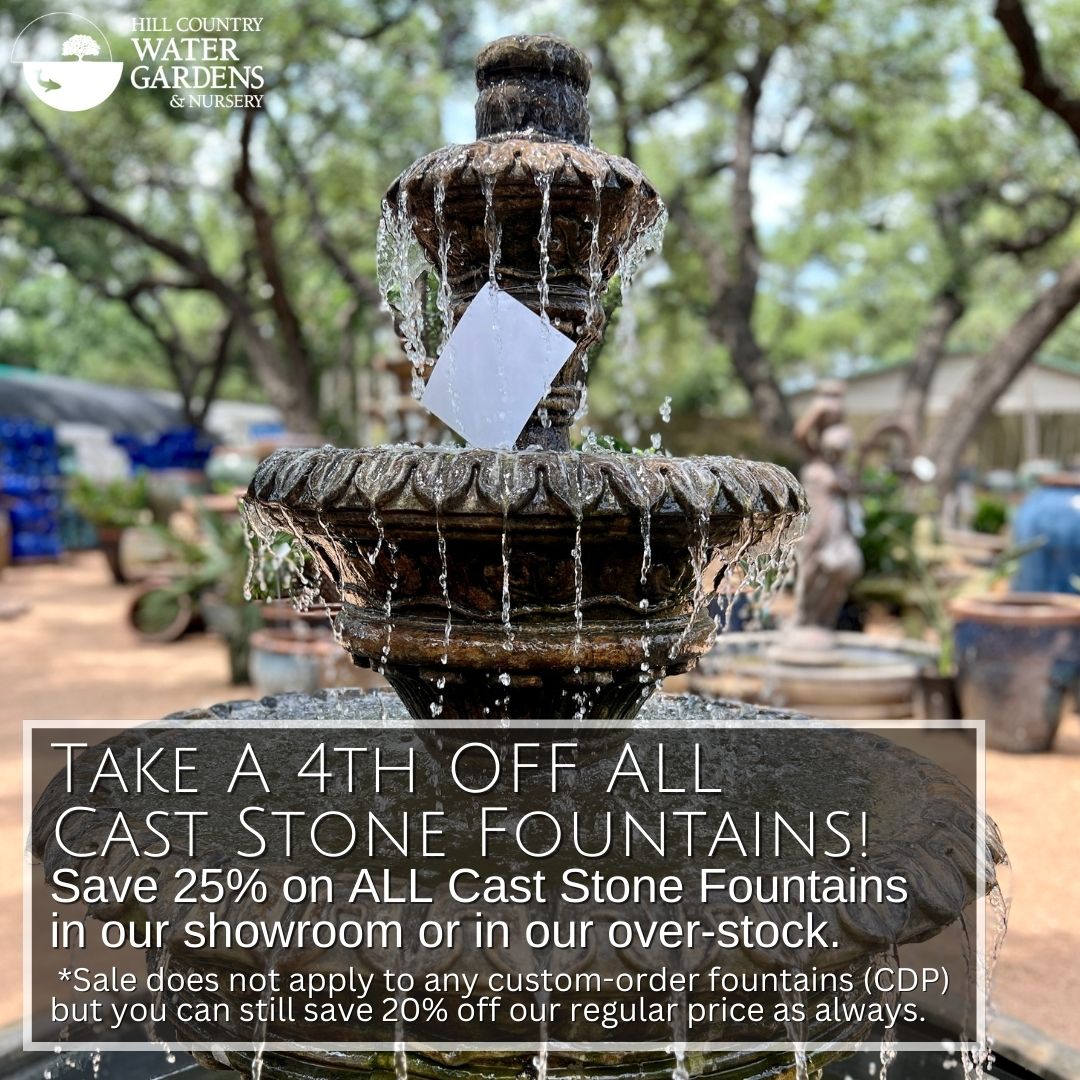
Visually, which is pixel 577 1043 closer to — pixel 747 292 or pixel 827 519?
pixel 827 519

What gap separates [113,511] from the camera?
14.2 m

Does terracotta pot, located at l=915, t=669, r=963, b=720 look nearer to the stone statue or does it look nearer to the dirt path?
the dirt path

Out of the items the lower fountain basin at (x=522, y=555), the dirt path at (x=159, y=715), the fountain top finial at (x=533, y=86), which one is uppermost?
the fountain top finial at (x=533, y=86)

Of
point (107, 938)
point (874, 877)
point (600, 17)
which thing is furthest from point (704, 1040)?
point (600, 17)

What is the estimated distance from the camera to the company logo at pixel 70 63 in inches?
394

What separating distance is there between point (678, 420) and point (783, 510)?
66.2 feet

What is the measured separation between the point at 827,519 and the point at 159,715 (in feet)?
15.0

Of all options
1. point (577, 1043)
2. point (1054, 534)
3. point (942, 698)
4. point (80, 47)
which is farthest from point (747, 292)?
point (577, 1043)

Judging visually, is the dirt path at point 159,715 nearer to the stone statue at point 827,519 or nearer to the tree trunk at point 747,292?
the stone statue at point 827,519

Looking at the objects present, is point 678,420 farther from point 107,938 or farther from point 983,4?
point 107,938

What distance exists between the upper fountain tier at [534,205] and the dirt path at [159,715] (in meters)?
2.75

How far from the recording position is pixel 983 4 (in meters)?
14.0

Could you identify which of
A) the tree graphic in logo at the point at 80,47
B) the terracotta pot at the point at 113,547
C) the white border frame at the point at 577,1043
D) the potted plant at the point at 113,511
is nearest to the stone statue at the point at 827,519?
the white border frame at the point at 577,1043

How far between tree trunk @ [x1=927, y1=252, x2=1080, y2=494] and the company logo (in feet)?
29.2
